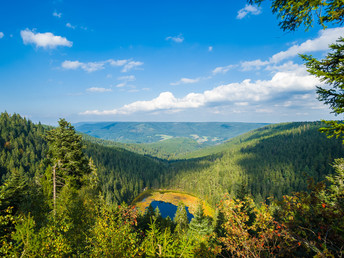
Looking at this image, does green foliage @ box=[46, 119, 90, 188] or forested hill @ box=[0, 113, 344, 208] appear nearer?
green foliage @ box=[46, 119, 90, 188]

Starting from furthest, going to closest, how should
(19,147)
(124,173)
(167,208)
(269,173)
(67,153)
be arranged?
(269,173), (124,173), (19,147), (167,208), (67,153)

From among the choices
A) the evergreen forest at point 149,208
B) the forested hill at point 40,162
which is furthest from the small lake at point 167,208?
the forested hill at point 40,162

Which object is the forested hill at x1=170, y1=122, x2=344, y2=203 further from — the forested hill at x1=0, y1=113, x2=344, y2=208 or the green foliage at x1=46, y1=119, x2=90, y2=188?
the green foliage at x1=46, y1=119, x2=90, y2=188

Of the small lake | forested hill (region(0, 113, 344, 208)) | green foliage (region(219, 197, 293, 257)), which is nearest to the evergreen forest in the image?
green foliage (region(219, 197, 293, 257))

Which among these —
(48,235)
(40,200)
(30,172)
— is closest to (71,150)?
(40,200)

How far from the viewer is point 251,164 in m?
162

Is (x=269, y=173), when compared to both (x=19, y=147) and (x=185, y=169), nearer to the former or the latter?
(x=185, y=169)

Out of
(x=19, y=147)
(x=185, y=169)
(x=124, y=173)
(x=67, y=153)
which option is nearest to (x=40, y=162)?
(x=19, y=147)

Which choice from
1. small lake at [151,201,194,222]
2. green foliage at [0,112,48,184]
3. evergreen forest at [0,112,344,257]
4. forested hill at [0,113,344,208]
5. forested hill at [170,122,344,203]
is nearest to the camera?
evergreen forest at [0,112,344,257]

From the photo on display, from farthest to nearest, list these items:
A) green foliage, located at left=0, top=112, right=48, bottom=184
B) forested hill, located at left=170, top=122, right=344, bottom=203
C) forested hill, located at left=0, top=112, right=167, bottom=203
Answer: forested hill, located at left=170, top=122, right=344, bottom=203 → forested hill, located at left=0, top=112, right=167, bottom=203 → green foliage, located at left=0, top=112, right=48, bottom=184

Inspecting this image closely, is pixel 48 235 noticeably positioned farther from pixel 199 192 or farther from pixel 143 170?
pixel 143 170

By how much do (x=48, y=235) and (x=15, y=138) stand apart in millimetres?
152946

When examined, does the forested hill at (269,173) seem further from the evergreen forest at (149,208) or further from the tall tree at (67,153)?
the tall tree at (67,153)

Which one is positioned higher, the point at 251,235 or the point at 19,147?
the point at 251,235
